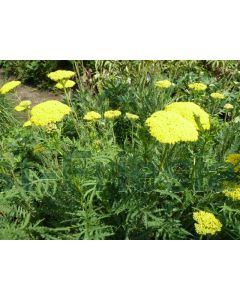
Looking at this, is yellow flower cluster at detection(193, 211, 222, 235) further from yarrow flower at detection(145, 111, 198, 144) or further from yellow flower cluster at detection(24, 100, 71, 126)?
yellow flower cluster at detection(24, 100, 71, 126)

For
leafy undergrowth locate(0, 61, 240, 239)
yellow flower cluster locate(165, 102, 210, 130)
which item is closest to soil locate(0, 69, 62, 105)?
leafy undergrowth locate(0, 61, 240, 239)

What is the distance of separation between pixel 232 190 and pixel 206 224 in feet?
0.72

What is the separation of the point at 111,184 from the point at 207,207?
1.76 feet

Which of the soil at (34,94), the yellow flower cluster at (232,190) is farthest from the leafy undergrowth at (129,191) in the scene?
the soil at (34,94)

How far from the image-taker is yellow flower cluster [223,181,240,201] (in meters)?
1.85

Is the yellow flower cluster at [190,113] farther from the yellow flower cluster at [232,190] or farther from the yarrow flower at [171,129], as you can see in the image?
the yellow flower cluster at [232,190]

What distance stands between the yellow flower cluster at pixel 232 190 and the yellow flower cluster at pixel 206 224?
0.14 meters

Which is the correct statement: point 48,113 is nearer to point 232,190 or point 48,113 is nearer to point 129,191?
point 129,191

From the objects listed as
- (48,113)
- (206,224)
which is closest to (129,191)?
(206,224)
